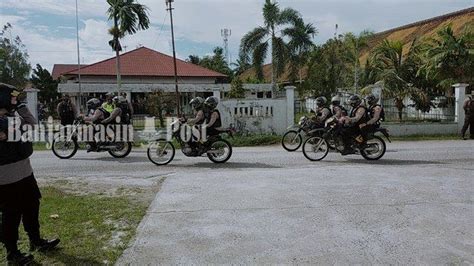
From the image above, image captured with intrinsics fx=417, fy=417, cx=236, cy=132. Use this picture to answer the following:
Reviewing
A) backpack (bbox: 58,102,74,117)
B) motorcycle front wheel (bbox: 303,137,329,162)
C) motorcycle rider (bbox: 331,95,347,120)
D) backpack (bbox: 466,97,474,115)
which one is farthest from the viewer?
backpack (bbox: 466,97,474,115)

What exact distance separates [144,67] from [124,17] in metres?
9.20

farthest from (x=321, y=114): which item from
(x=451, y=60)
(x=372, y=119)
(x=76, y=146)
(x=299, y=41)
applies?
(x=299, y=41)

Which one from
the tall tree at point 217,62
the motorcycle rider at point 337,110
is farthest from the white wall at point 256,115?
the tall tree at point 217,62

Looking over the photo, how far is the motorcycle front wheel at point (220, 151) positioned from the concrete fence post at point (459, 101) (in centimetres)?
1056

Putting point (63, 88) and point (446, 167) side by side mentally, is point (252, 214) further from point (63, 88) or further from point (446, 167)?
point (63, 88)

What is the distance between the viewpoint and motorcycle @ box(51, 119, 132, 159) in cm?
1024

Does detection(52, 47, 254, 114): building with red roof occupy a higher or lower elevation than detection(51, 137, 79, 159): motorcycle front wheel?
higher

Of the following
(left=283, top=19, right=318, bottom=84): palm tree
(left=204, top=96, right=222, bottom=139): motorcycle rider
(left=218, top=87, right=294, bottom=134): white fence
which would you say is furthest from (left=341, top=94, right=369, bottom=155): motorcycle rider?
(left=283, top=19, right=318, bottom=84): palm tree

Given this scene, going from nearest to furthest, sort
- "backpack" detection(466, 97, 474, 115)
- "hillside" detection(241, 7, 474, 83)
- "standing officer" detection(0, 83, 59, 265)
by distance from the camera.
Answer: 1. "standing officer" detection(0, 83, 59, 265)
2. "backpack" detection(466, 97, 474, 115)
3. "hillside" detection(241, 7, 474, 83)

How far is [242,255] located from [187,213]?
1524 millimetres

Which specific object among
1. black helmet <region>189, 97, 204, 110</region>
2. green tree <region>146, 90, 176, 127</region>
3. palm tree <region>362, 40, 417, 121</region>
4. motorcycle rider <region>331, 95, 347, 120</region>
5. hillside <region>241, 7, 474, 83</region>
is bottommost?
motorcycle rider <region>331, 95, 347, 120</region>

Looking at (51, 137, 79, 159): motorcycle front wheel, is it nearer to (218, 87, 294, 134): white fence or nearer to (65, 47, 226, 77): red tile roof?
(218, 87, 294, 134): white fence

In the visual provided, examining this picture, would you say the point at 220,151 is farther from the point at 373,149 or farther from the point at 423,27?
the point at 423,27

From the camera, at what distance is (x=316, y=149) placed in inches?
381
